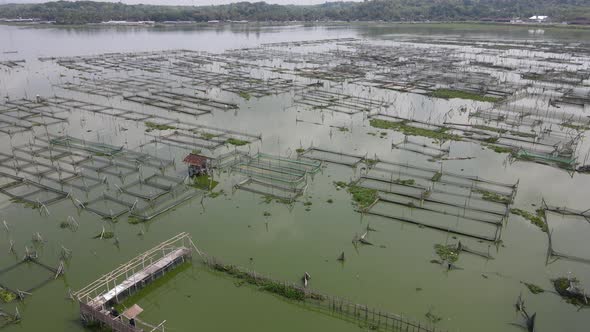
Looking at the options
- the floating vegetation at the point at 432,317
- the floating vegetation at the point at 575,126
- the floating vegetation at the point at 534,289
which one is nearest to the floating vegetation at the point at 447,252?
the floating vegetation at the point at 534,289

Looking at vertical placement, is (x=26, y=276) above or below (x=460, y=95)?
below

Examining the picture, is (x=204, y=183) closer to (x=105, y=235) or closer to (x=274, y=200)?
(x=274, y=200)

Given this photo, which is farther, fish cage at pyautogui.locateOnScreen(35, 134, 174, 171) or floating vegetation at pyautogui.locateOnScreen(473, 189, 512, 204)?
fish cage at pyautogui.locateOnScreen(35, 134, 174, 171)

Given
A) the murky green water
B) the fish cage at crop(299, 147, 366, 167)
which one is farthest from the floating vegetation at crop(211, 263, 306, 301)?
the fish cage at crop(299, 147, 366, 167)

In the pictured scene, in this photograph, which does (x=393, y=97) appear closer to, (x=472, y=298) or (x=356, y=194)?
(x=356, y=194)

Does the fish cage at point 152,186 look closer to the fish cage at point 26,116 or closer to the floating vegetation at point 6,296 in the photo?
the floating vegetation at point 6,296

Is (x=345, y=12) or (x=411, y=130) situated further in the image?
(x=345, y=12)

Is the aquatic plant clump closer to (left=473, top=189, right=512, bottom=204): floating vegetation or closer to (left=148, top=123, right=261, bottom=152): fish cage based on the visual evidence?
(left=148, top=123, right=261, bottom=152): fish cage

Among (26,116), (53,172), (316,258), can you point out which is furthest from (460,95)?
(26,116)
